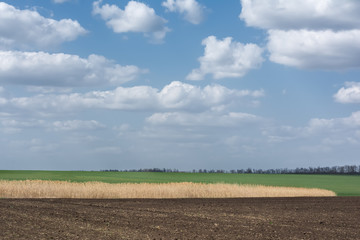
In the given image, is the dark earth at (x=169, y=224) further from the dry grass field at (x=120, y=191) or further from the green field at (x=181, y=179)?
the green field at (x=181, y=179)

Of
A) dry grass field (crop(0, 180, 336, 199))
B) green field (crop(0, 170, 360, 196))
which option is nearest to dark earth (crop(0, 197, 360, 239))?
dry grass field (crop(0, 180, 336, 199))

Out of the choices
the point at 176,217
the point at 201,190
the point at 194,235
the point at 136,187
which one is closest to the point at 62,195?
the point at 136,187

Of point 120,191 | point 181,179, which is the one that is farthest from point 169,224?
point 181,179

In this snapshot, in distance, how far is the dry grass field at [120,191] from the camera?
3275cm

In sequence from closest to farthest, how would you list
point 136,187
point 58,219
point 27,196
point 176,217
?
point 58,219, point 176,217, point 27,196, point 136,187

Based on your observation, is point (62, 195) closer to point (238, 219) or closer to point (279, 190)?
point (238, 219)

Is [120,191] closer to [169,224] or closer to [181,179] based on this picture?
[169,224]

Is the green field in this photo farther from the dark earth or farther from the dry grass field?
the dark earth

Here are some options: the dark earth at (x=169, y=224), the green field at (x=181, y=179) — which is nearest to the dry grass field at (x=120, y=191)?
the dark earth at (x=169, y=224)

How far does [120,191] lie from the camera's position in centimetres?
3453

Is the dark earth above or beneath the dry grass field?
beneath

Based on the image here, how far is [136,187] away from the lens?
3603cm

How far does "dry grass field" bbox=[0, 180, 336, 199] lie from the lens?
32750 mm

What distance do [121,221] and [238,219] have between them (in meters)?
5.56
